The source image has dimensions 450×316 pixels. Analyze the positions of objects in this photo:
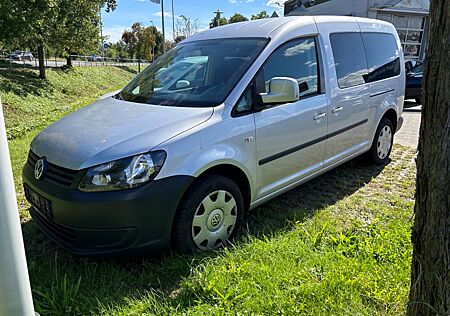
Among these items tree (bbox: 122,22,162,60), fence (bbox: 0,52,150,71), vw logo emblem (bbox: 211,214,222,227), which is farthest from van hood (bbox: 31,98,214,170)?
tree (bbox: 122,22,162,60)

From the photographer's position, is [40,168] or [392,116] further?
[392,116]

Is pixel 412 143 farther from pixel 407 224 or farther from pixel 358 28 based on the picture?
pixel 407 224

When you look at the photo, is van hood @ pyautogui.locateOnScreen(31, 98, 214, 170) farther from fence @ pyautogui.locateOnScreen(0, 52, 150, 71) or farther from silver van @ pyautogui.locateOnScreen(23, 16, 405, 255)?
fence @ pyautogui.locateOnScreen(0, 52, 150, 71)

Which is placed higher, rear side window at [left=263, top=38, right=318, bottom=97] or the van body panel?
rear side window at [left=263, top=38, right=318, bottom=97]

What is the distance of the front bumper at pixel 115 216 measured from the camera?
242 centimetres

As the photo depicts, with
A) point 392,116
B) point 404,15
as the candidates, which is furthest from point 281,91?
point 404,15

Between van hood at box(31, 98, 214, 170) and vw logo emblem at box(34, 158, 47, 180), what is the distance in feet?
0.17

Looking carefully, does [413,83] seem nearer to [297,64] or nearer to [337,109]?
[337,109]

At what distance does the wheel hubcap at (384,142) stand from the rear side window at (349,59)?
968 millimetres

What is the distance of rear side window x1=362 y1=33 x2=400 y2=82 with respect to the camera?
4660 mm

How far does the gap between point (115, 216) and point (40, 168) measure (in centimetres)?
76

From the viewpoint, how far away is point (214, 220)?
9.54ft

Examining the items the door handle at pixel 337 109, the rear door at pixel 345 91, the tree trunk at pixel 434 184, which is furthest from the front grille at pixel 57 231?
the door handle at pixel 337 109

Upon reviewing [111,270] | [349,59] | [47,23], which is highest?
[47,23]
